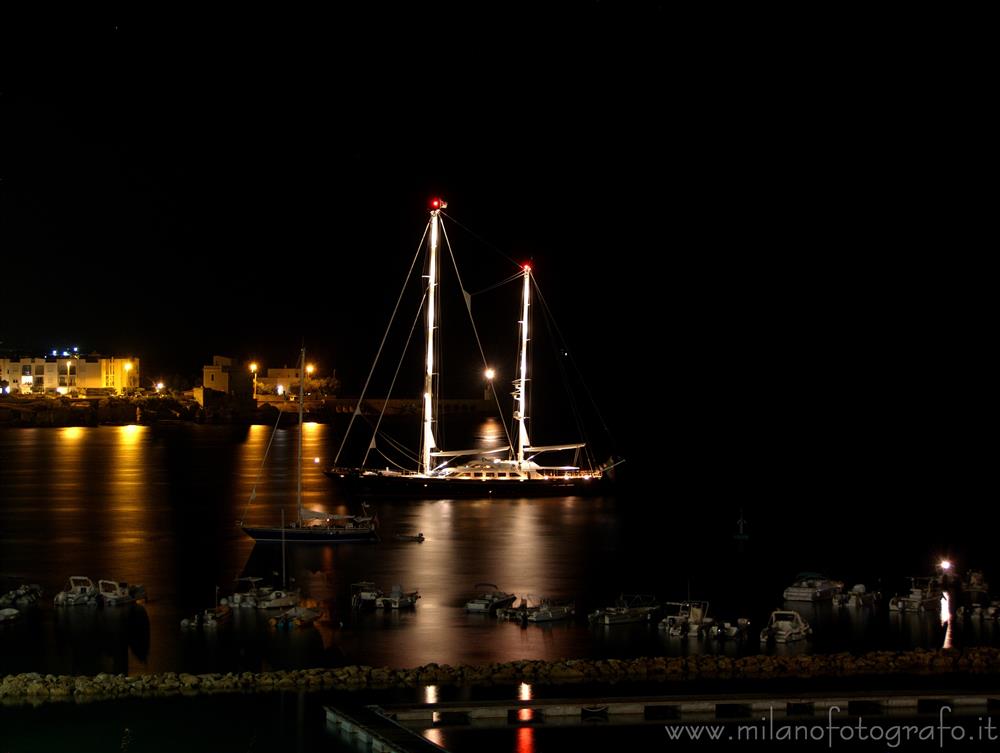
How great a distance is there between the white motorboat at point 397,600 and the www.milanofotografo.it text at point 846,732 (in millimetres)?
5793

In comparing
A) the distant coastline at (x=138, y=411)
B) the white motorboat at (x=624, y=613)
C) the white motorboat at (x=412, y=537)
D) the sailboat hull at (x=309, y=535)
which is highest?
the distant coastline at (x=138, y=411)

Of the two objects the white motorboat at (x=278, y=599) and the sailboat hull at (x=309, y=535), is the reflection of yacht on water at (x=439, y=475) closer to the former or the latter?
the sailboat hull at (x=309, y=535)

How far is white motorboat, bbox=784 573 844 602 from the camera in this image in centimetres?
1709

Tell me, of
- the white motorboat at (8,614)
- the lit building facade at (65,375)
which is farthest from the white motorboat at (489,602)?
the lit building facade at (65,375)

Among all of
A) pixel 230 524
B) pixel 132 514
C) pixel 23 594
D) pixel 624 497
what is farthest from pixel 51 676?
pixel 624 497

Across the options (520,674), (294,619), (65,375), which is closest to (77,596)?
(294,619)

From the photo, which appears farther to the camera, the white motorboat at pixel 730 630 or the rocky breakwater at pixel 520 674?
the white motorboat at pixel 730 630

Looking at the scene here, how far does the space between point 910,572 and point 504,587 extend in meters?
7.38

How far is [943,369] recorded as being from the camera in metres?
89.0

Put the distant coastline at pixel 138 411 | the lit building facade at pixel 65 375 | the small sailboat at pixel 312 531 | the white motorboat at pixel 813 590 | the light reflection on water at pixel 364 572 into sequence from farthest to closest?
the lit building facade at pixel 65 375, the distant coastline at pixel 138 411, the small sailboat at pixel 312 531, the white motorboat at pixel 813 590, the light reflection on water at pixel 364 572

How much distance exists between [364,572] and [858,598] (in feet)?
24.6

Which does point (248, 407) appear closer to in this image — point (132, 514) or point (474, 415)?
point (474, 415)

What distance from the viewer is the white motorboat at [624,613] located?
49.8 feet

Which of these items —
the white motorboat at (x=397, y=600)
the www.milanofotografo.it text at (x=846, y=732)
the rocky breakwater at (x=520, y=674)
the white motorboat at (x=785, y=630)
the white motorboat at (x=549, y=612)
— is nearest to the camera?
the www.milanofotografo.it text at (x=846, y=732)
